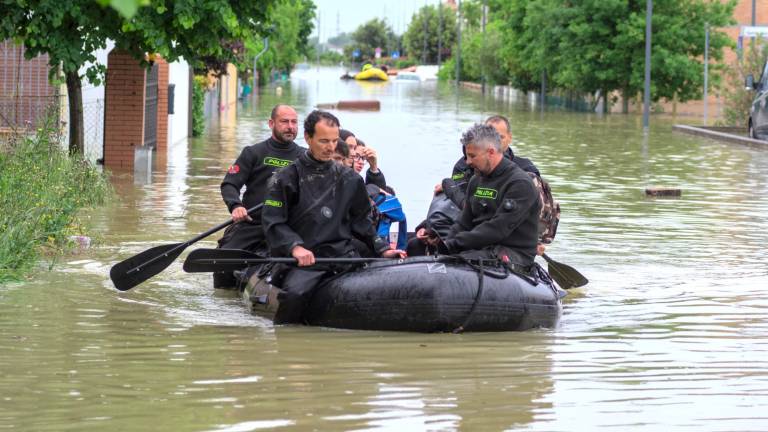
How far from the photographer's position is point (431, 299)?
880cm

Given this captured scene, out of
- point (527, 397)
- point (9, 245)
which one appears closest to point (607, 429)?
point (527, 397)

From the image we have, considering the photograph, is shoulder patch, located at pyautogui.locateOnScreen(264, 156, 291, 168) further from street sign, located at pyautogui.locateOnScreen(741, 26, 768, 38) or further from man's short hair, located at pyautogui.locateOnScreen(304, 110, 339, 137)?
street sign, located at pyautogui.locateOnScreen(741, 26, 768, 38)

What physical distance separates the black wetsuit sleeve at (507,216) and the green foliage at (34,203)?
3604mm

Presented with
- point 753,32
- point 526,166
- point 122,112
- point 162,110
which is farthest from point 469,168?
point 753,32

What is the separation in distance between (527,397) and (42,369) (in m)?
2.65

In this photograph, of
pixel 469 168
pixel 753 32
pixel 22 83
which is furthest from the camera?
pixel 753 32

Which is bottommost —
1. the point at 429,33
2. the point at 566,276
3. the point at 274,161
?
the point at 566,276

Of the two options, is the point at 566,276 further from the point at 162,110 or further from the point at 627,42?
the point at 627,42

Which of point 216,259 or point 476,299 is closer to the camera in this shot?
point 476,299

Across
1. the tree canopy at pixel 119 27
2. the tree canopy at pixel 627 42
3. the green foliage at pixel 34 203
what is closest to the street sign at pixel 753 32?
the tree canopy at pixel 627 42

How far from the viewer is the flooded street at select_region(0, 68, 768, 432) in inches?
263

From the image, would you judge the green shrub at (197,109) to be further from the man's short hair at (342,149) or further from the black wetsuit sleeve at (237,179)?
the man's short hair at (342,149)

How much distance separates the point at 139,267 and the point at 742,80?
31.7 meters

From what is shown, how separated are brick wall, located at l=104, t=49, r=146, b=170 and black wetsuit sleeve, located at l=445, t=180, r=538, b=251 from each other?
1396 centimetres
